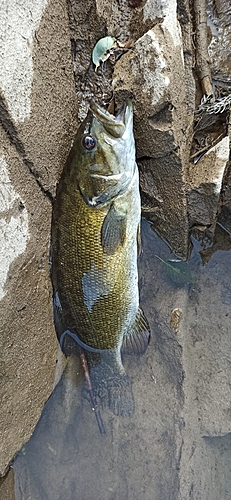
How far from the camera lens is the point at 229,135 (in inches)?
124

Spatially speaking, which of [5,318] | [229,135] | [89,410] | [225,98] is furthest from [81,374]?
[225,98]

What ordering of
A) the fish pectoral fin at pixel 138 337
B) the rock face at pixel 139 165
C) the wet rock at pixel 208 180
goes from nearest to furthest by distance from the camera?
the rock face at pixel 139 165 < the wet rock at pixel 208 180 < the fish pectoral fin at pixel 138 337

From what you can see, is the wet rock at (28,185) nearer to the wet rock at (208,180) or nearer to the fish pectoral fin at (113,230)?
the fish pectoral fin at (113,230)

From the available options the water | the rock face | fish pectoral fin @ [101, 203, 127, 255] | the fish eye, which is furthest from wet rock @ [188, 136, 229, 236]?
the fish eye

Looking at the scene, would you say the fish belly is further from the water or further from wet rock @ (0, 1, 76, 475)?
the water

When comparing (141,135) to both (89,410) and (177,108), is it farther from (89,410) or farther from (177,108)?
(89,410)

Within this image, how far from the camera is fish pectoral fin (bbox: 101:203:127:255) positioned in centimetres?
283

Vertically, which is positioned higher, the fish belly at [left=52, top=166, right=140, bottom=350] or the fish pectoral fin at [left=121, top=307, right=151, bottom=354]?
the fish belly at [left=52, top=166, right=140, bottom=350]

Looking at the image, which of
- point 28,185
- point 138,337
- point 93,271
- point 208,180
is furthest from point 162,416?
point 28,185

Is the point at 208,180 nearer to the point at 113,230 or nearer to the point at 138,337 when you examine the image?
the point at 113,230

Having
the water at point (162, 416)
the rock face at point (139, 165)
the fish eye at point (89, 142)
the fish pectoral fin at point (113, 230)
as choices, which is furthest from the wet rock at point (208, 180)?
the fish eye at point (89, 142)

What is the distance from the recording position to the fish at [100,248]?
2729 mm

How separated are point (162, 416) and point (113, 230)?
1582 mm

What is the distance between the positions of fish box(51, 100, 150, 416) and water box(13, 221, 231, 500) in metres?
0.23
